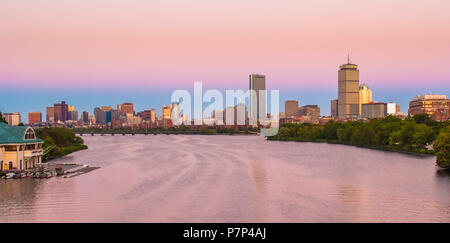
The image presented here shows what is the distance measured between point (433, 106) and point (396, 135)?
314 ft

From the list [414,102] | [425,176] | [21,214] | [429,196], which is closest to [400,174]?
[425,176]

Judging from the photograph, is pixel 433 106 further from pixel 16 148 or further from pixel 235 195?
pixel 16 148

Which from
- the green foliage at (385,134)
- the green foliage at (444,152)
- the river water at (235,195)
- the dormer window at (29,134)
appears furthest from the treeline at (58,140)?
the green foliage at (385,134)

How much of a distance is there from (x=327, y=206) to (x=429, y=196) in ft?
21.9

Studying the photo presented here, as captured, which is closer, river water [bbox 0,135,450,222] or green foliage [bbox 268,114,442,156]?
river water [bbox 0,135,450,222]

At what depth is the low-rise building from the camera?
104 ft

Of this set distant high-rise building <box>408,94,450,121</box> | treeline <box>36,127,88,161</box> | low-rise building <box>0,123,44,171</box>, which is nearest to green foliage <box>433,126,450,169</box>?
low-rise building <box>0,123,44,171</box>

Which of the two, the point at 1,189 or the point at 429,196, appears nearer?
the point at 429,196

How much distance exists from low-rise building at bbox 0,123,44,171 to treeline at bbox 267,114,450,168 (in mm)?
31151

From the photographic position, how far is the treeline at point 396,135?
37016mm

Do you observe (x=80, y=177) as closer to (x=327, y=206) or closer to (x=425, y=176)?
(x=327, y=206)

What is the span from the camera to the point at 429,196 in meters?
24.5

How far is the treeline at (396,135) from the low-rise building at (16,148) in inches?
1226

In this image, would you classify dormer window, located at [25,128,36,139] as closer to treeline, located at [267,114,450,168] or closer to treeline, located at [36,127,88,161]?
treeline, located at [36,127,88,161]
